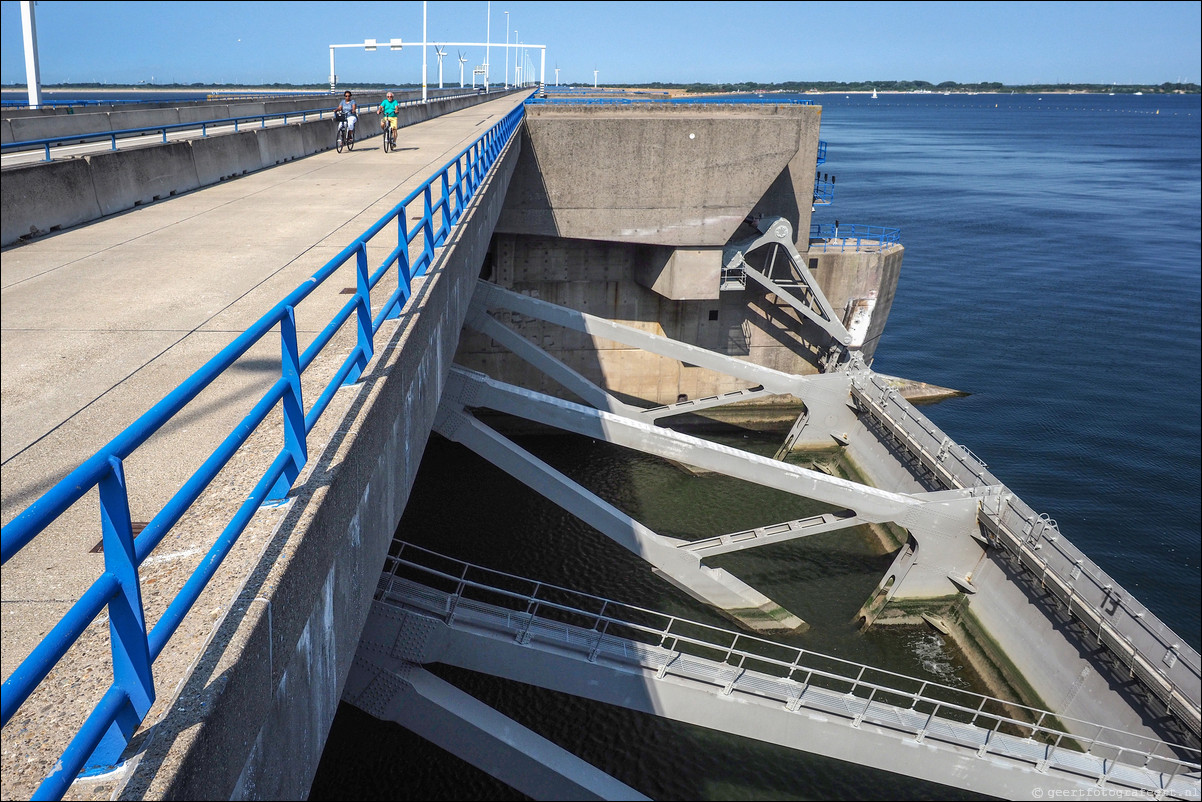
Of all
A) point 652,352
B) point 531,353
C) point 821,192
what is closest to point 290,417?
point 531,353


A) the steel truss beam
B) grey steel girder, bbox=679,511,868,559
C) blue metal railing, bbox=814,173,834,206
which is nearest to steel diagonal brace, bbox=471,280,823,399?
grey steel girder, bbox=679,511,868,559

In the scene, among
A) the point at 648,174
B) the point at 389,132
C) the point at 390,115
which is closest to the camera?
the point at 390,115

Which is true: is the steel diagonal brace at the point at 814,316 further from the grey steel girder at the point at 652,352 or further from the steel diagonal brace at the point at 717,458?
the steel diagonal brace at the point at 717,458

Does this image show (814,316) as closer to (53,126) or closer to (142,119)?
(53,126)

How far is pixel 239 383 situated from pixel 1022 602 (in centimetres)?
1412

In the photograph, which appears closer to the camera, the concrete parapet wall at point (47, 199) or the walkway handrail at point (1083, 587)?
the concrete parapet wall at point (47, 199)

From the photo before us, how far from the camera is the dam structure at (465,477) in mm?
3078

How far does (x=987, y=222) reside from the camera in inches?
2095

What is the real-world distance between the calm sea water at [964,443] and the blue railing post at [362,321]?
28.3 feet

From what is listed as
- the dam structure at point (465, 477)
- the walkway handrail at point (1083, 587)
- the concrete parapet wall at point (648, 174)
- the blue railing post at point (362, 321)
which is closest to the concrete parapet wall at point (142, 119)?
the dam structure at point (465, 477)

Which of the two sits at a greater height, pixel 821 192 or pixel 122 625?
pixel 122 625

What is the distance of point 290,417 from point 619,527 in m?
10.9

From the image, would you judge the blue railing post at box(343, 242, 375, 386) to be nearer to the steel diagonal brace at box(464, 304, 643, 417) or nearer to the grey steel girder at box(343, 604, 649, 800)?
the grey steel girder at box(343, 604, 649, 800)

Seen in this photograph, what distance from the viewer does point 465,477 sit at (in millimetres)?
22047
